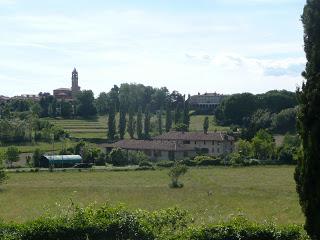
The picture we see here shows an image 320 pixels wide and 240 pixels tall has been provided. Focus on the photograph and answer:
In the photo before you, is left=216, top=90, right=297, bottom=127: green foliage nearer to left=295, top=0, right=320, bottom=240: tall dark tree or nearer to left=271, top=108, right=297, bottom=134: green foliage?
left=271, top=108, right=297, bottom=134: green foliage

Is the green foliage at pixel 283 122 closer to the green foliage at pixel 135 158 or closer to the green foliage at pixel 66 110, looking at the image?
the green foliage at pixel 135 158

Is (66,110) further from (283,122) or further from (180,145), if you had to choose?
(283,122)

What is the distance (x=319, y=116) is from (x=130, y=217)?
6429mm

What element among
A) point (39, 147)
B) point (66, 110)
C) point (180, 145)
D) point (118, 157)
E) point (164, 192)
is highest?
point (66, 110)

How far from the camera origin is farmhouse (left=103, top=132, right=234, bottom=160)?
283 ft

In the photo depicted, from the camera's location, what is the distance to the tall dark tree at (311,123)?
15.1 m

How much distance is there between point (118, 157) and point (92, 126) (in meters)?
39.7

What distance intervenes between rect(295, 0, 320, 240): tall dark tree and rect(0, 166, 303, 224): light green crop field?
406 inches

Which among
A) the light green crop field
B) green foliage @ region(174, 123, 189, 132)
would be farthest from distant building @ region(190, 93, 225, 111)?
the light green crop field

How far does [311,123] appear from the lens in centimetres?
1534

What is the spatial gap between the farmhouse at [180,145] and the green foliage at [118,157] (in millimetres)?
6558

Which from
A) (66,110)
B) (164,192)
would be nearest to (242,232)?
(164,192)

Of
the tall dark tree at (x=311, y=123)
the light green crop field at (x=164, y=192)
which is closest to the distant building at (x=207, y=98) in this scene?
the light green crop field at (x=164, y=192)

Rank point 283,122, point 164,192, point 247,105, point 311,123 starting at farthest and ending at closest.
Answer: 1. point 247,105
2. point 283,122
3. point 164,192
4. point 311,123
